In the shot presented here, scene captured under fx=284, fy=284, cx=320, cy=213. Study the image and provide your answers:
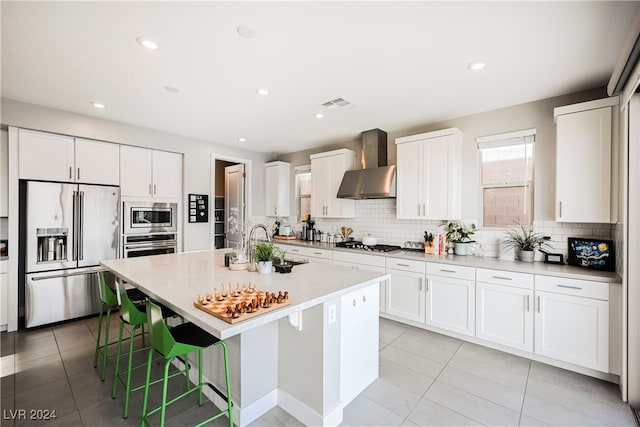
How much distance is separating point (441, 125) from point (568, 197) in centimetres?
167

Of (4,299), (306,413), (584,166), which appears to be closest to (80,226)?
(4,299)

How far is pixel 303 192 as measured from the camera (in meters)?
5.63

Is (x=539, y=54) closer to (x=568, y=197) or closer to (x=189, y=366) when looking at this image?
(x=568, y=197)

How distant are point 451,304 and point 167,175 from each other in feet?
14.2

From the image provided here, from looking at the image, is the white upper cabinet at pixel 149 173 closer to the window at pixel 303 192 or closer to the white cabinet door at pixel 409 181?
the window at pixel 303 192

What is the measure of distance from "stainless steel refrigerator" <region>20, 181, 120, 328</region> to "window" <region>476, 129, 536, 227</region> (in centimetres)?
485

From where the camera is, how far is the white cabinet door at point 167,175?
430 cm

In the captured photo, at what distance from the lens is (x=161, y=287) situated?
1.90 m

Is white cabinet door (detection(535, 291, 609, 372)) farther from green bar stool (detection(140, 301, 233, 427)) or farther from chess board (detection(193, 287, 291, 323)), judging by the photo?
green bar stool (detection(140, 301, 233, 427))

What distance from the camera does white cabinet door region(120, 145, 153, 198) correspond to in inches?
157

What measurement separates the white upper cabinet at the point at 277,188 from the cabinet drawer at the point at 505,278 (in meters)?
3.67

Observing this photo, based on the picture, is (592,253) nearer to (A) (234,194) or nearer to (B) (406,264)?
(B) (406,264)

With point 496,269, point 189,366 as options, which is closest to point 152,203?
point 189,366

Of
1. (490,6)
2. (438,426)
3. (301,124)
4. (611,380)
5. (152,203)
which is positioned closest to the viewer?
(490,6)
